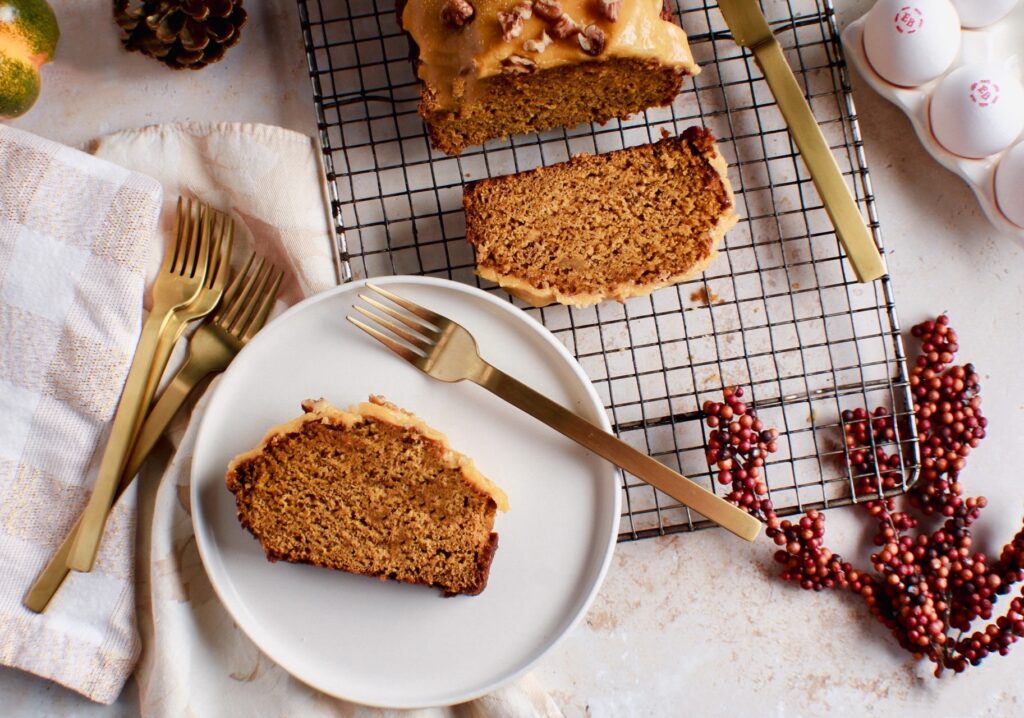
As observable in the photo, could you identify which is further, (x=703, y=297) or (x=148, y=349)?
(x=703, y=297)

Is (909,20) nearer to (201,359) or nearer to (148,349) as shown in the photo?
(201,359)

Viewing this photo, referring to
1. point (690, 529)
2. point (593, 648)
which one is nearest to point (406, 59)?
point (690, 529)

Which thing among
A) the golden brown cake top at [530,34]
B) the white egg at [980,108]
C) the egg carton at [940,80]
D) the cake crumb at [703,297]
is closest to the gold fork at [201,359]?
the golden brown cake top at [530,34]

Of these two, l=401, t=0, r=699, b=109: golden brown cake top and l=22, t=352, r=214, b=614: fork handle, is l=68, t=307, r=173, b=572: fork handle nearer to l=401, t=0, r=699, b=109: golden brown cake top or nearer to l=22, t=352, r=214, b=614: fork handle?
l=22, t=352, r=214, b=614: fork handle

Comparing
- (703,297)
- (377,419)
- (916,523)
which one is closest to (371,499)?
(377,419)

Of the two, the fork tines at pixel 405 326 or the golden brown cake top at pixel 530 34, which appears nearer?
→ the golden brown cake top at pixel 530 34

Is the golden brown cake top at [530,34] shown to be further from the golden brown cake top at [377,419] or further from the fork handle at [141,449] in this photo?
the fork handle at [141,449]
